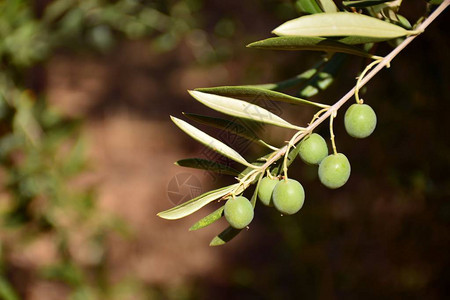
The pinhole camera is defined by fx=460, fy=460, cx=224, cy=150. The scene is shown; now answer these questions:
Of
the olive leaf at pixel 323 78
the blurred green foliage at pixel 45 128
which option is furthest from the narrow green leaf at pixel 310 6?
the blurred green foliage at pixel 45 128

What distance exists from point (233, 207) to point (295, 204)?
89 millimetres

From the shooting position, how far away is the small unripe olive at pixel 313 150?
2.21ft

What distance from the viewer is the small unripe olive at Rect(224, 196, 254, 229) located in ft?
2.17

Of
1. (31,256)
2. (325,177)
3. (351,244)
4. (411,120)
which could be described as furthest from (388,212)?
(31,256)

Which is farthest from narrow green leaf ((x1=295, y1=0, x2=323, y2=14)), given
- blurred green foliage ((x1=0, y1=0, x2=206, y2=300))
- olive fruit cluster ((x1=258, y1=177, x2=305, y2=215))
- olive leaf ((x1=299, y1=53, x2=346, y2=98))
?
blurred green foliage ((x1=0, y1=0, x2=206, y2=300))

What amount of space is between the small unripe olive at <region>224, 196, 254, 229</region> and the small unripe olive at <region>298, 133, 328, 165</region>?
111 mm

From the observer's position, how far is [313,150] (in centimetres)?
67

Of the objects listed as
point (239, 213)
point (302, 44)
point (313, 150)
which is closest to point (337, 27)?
point (302, 44)

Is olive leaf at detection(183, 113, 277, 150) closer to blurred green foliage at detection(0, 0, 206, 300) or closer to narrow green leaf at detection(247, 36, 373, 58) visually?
narrow green leaf at detection(247, 36, 373, 58)

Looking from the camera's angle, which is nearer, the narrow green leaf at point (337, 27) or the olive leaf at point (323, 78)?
the narrow green leaf at point (337, 27)

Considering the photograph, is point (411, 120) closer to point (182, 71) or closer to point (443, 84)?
point (443, 84)

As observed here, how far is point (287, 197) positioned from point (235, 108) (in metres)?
0.15

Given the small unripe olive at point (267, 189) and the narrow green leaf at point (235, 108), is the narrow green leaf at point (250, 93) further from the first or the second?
the small unripe olive at point (267, 189)

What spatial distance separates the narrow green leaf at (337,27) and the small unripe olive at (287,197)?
212 millimetres
